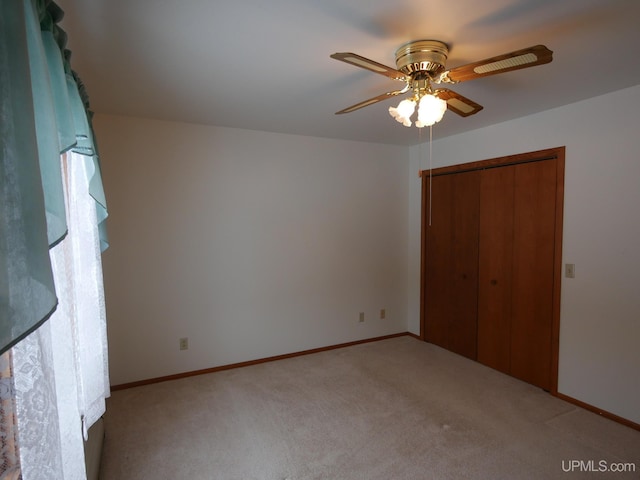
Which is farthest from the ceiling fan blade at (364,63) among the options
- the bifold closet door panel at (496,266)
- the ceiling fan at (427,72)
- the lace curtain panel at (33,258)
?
the bifold closet door panel at (496,266)

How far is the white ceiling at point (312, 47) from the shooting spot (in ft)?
4.81

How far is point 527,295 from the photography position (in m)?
3.13

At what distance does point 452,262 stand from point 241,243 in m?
2.36

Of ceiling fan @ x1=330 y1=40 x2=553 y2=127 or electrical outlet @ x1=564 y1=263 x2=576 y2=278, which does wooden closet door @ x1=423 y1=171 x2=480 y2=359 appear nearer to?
electrical outlet @ x1=564 y1=263 x2=576 y2=278

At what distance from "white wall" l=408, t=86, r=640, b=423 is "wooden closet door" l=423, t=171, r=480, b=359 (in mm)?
864

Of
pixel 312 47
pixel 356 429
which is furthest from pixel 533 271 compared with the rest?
pixel 312 47

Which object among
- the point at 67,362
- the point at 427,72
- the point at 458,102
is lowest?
the point at 67,362

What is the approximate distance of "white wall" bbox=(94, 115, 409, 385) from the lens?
10.1ft

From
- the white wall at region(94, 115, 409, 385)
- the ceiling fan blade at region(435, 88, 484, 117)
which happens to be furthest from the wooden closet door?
the ceiling fan blade at region(435, 88, 484, 117)

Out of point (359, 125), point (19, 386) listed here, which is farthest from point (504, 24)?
point (19, 386)

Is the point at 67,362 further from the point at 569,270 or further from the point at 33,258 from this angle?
the point at 569,270

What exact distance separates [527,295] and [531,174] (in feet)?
3.63

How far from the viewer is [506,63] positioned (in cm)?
146

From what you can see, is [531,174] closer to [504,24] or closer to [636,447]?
[504,24]
